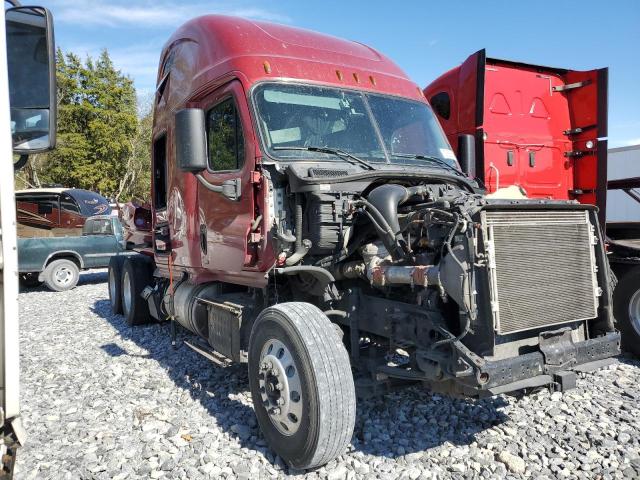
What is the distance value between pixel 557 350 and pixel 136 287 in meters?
6.46

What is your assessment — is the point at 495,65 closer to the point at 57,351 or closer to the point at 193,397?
the point at 193,397

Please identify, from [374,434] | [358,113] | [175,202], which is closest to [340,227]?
[358,113]

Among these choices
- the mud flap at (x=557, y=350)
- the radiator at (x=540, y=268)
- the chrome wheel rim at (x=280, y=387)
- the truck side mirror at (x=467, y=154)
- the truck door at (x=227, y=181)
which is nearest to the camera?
the radiator at (x=540, y=268)

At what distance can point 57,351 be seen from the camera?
6.48m

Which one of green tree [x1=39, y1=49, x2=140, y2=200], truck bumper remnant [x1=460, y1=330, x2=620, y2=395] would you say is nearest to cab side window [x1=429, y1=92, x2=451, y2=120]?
truck bumper remnant [x1=460, y1=330, x2=620, y2=395]

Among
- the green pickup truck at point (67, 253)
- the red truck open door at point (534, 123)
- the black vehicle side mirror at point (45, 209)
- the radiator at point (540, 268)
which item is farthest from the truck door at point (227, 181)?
the black vehicle side mirror at point (45, 209)

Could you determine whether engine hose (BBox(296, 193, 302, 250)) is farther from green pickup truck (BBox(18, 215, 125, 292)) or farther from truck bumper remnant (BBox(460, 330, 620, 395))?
green pickup truck (BBox(18, 215, 125, 292))

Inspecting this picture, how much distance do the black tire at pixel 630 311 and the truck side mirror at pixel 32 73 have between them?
5860 mm

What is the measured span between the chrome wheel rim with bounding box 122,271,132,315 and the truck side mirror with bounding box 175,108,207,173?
15.1ft

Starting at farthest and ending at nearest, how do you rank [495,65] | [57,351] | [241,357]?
[495,65] → [57,351] → [241,357]

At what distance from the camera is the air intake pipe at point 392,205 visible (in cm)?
340

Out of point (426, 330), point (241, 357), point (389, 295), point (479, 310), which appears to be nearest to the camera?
point (479, 310)

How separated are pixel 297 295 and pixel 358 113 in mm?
1706

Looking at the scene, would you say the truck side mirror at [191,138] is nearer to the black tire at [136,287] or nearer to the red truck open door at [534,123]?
the red truck open door at [534,123]
